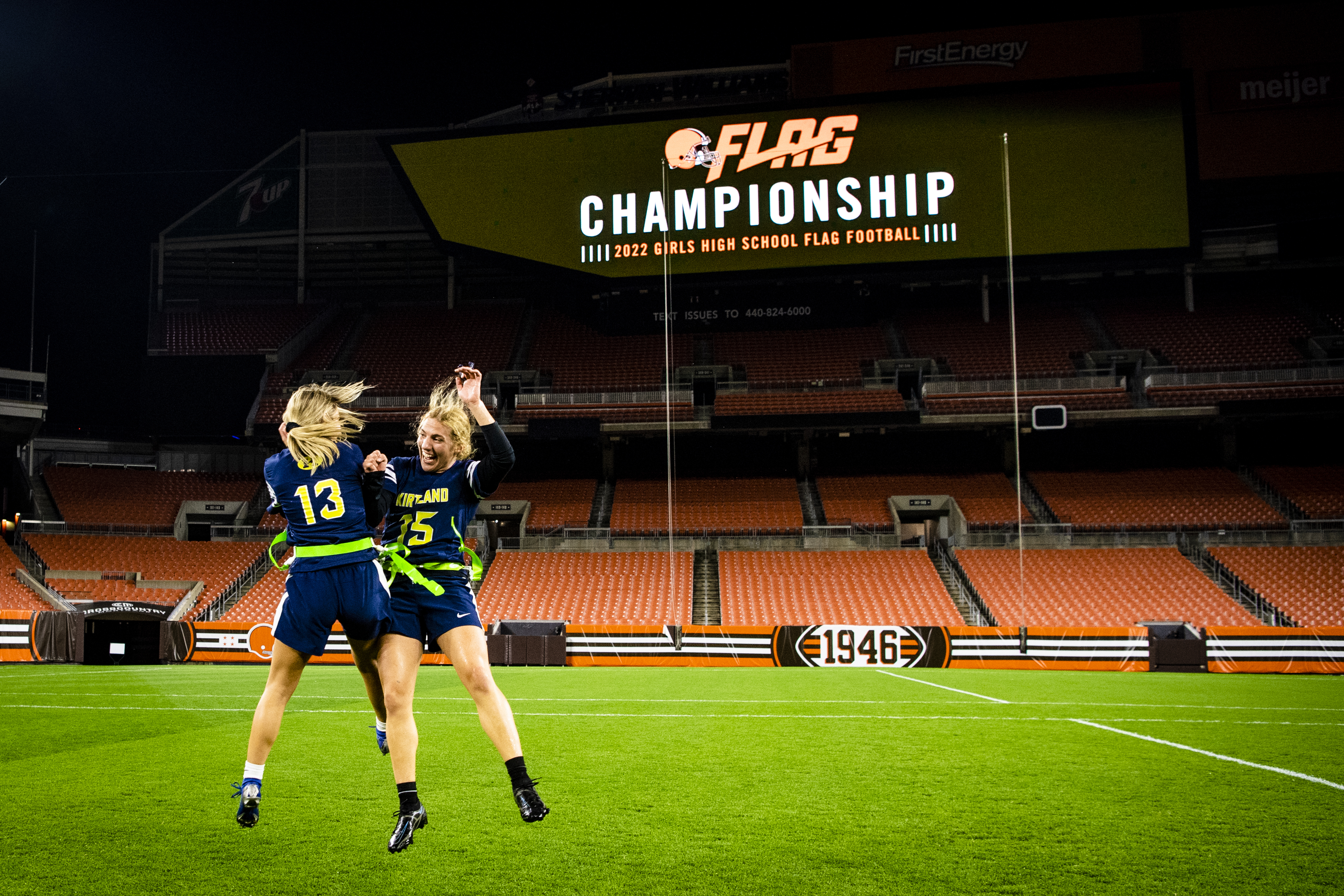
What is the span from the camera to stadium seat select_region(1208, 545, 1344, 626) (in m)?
25.4

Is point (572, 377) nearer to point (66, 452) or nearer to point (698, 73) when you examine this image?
point (698, 73)

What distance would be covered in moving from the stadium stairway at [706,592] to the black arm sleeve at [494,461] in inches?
842

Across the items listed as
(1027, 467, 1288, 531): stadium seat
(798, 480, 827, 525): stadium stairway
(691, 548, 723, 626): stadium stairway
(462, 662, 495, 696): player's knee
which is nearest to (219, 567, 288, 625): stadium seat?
(691, 548, 723, 626): stadium stairway

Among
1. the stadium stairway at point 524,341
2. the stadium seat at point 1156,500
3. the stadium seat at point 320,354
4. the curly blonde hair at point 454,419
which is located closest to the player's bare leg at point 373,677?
the curly blonde hair at point 454,419

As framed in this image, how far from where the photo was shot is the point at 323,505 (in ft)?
17.2

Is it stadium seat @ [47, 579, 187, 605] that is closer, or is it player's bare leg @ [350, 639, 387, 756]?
player's bare leg @ [350, 639, 387, 756]

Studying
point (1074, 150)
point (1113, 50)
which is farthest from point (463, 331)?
point (1113, 50)

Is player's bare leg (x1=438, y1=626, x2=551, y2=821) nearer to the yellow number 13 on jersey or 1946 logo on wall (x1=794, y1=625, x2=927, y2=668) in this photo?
the yellow number 13 on jersey

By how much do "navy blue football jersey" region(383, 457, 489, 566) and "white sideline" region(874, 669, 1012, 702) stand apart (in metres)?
9.51

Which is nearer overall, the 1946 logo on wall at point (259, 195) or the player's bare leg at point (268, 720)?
the player's bare leg at point (268, 720)

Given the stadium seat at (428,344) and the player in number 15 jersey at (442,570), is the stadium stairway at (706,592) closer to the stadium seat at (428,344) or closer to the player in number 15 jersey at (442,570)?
the stadium seat at (428,344)

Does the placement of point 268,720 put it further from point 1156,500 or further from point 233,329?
point 233,329

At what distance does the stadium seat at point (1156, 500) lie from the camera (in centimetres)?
3009

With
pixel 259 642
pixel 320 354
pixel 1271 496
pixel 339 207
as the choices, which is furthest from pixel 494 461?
pixel 339 207
